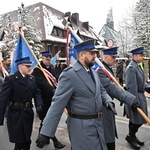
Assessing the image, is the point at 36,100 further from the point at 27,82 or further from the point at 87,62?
the point at 87,62

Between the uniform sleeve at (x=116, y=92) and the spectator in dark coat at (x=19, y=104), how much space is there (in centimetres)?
120

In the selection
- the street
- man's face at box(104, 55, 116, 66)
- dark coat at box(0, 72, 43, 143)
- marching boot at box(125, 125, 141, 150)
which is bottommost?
the street

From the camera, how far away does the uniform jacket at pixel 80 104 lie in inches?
116

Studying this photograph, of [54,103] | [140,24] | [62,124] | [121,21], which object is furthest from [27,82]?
[121,21]

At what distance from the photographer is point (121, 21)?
36.3 metres

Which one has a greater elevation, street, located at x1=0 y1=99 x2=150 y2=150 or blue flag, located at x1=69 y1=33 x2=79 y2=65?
blue flag, located at x1=69 y1=33 x2=79 y2=65

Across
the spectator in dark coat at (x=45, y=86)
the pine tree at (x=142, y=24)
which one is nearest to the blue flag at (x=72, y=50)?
the spectator in dark coat at (x=45, y=86)

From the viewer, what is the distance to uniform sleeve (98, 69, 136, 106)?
147 inches

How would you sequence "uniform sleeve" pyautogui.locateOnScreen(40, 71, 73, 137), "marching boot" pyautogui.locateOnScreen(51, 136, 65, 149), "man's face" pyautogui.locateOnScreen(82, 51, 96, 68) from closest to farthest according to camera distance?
"uniform sleeve" pyautogui.locateOnScreen(40, 71, 73, 137), "man's face" pyautogui.locateOnScreen(82, 51, 96, 68), "marching boot" pyautogui.locateOnScreen(51, 136, 65, 149)

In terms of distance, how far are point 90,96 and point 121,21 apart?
34.8 m

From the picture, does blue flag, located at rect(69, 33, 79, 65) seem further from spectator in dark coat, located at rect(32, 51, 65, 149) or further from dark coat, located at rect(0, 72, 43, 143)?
Result: dark coat, located at rect(0, 72, 43, 143)

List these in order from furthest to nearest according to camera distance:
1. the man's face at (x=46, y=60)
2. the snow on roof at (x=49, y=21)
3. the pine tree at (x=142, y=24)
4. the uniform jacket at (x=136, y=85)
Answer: the snow on roof at (x=49, y=21), the pine tree at (x=142, y=24), the man's face at (x=46, y=60), the uniform jacket at (x=136, y=85)

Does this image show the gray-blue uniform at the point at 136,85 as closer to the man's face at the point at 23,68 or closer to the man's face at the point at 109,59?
the man's face at the point at 109,59

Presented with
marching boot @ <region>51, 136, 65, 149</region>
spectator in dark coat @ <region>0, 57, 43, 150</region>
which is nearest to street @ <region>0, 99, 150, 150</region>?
marching boot @ <region>51, 136, 65, 149</region>
